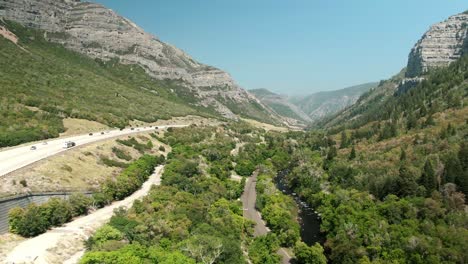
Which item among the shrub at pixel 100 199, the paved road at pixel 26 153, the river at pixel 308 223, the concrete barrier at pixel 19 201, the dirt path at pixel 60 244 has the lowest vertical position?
the river at pixel 308 223

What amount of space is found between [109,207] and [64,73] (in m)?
148

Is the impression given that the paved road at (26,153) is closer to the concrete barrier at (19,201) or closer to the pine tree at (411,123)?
the concrete barrier at (19,201)

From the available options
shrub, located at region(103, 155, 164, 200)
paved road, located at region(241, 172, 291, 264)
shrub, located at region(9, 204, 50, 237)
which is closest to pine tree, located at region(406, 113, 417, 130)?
paved road, located at region(241, 172, 291, 264)

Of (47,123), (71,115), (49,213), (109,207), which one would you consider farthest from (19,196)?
(71,115)

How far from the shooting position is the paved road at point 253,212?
79456 mm

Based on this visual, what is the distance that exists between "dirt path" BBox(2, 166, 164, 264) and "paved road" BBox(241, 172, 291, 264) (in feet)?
126

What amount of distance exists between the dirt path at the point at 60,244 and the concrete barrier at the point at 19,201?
18.4 ft

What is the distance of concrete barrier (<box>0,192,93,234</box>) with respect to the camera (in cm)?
5697

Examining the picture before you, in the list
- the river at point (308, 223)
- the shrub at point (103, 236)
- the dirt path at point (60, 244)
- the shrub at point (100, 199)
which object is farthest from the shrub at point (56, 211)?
the river at point (308, 223)

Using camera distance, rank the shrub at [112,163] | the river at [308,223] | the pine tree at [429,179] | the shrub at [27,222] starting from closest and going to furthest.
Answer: the shrub at [27,222], the river at [308,223], the pine tree at [429,179], the shrub at [112,163]

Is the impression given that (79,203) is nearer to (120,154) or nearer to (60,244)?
(60,244)

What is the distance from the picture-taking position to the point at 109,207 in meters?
77.4

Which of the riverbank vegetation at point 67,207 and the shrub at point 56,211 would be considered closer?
the riverbank vegetation at point 67,207

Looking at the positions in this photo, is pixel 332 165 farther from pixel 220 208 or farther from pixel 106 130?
pixel 106 130
